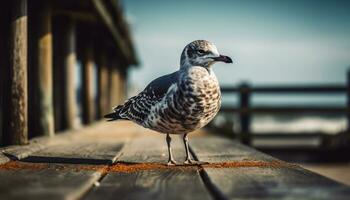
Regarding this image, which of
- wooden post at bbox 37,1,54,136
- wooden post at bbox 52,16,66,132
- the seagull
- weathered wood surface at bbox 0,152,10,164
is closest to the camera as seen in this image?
the seagull

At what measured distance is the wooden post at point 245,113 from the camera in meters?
10.9

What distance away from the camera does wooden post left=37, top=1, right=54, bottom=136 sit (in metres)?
6.66

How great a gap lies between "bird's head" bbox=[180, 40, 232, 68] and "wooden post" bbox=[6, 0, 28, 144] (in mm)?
1719

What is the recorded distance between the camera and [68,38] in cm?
898

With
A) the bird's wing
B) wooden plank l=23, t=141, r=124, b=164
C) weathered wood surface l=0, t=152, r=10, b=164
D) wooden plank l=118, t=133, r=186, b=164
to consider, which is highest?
the bird's wing

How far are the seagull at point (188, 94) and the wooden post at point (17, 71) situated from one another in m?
1.41

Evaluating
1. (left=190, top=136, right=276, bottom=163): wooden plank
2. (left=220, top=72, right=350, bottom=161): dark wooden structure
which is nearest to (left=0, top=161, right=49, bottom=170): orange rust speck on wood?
(left=190, top=136, right=276, bottom=163): wooden plank

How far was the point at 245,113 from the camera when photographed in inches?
433

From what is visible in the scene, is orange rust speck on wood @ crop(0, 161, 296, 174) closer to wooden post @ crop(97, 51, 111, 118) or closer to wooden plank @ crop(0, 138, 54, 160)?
wooden plank @ crop(0, 138, 54, 160)

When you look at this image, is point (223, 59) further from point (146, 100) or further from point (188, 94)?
point (146, 100)

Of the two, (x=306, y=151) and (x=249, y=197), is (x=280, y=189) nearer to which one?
(x=249, y=197)

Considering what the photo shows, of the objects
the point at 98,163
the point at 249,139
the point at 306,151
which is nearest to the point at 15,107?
the point at 98,163

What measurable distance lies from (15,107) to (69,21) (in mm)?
4159

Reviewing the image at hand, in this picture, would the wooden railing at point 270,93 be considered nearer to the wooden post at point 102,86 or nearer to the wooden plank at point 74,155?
the wooden post at point 102,86
